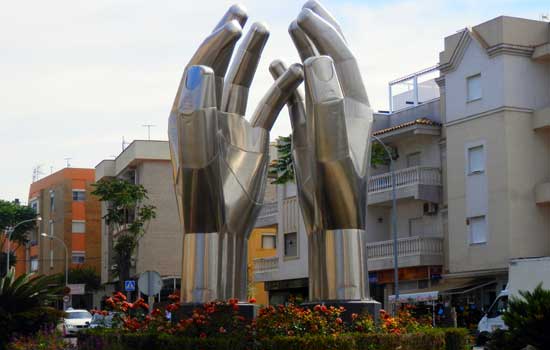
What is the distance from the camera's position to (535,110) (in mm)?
44781

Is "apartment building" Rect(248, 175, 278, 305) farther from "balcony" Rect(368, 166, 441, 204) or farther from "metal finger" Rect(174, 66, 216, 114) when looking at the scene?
"metal finger" Rect(174, 66, 216, 114)

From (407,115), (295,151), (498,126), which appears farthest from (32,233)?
(295,151)

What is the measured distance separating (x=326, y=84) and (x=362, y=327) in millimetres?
4219

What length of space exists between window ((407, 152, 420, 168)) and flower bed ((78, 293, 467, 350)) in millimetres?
31691

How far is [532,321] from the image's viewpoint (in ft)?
59.6

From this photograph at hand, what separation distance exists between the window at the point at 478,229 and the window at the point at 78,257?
5330cm

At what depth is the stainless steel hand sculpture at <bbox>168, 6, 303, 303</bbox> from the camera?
1975cm

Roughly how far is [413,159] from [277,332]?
3459 cm

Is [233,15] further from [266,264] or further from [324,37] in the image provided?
[266,264]

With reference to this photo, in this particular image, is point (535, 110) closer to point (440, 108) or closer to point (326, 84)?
point (440, 108)

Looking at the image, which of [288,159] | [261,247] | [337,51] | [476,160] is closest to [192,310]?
[337,51]

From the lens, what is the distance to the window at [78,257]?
9377 cm

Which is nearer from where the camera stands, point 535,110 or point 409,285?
point 535,110

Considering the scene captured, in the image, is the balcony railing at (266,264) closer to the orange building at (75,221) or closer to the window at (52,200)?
the orange building at (75,221)
